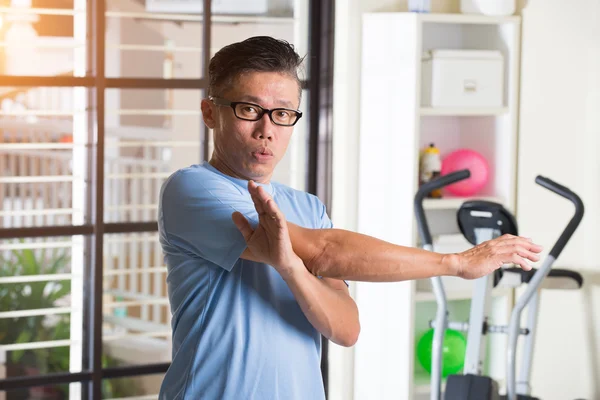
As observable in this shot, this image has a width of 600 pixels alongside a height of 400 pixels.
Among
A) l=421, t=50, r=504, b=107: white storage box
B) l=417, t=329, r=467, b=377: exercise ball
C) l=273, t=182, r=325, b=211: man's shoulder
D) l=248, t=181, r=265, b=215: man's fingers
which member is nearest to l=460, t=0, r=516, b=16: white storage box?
l=421, t=50, r=504, b=107: white storage box

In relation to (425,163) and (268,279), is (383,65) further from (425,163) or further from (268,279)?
(268,279)

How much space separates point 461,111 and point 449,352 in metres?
0.95

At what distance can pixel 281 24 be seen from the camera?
11.1ft

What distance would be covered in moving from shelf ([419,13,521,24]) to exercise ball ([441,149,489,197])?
1.73 feet

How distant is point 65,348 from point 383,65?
169 cm

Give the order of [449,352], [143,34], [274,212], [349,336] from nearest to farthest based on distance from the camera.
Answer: [274,212]
[349,336]
[449,352]
[143,34]

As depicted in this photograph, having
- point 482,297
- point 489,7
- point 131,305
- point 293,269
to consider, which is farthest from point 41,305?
point 293,269

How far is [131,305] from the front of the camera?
10.7ft

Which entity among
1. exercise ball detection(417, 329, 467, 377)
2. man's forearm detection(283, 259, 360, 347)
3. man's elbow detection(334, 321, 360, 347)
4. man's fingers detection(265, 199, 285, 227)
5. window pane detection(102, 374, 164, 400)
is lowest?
window pane detection(102, 374, 164, 400)

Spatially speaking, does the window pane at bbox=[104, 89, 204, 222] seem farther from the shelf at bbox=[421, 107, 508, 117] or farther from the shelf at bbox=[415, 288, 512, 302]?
the shelf at bbox=[415, 288, 512, 302]

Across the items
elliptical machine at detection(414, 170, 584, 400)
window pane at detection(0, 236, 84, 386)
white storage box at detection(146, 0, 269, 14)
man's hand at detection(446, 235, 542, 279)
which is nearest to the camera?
man's hand at detection(446, 235, 542, 279)

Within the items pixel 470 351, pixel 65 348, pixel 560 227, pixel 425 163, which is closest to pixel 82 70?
pixel 65 348

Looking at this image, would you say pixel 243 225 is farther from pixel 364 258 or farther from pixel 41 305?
pixel 41 305

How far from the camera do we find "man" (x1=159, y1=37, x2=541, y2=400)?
1116 millimetres
